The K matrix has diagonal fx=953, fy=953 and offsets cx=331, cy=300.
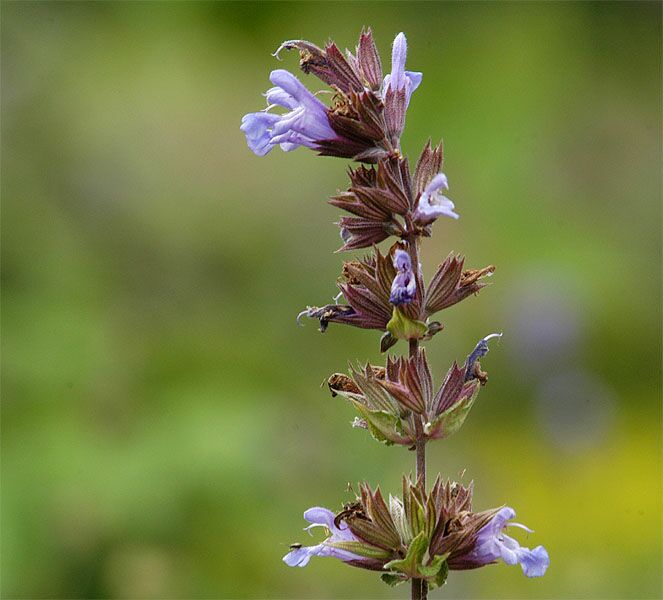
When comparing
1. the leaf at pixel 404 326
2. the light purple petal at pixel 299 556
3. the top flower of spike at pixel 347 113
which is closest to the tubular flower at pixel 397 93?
the top flower of spike at pixel 347 113

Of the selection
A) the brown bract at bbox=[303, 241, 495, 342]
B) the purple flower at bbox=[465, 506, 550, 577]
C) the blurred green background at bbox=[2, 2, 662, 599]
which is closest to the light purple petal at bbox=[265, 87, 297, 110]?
the brown bract at bbox=[303, 241, 495, 342]

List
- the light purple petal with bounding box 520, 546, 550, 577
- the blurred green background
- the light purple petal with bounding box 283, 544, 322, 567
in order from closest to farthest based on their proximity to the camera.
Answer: the light purple petal with bounding box 520, 546, 550, 577
the light purple petal with bounding box 283, 544, 322, 567
the blurred green background

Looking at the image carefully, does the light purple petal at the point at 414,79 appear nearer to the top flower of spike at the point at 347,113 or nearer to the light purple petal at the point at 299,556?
the top flower of spike at the point at 347,113

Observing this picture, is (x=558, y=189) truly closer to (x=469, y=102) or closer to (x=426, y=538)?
(x=469, y=102)

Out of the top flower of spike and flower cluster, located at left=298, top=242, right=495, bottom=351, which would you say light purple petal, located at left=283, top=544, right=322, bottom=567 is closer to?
flower cluster, located at left=298, top=242, right=495, bottom=351

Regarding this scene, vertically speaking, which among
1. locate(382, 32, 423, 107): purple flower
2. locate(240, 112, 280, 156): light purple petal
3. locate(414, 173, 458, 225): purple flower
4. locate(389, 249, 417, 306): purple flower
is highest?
locate(382, 32, 423, 107): purple flower

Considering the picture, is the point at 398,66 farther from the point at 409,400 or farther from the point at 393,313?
the point at 409,400

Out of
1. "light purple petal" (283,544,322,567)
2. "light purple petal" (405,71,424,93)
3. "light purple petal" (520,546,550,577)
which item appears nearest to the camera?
"light purple petal" (520,546,550,577)
